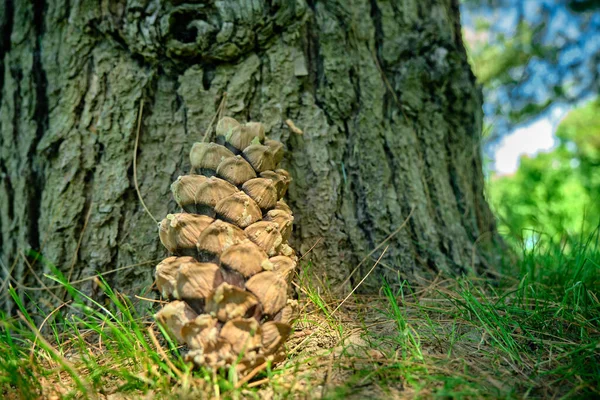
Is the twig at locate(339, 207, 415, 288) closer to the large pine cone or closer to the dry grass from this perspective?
the dry grass

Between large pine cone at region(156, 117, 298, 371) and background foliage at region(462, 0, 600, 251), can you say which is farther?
background foliage at region(462, 0, 600, 251)

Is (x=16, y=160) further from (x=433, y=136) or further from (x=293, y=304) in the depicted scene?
(x=433, y=136)

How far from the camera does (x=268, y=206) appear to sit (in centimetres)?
107

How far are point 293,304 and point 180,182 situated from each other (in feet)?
1.30

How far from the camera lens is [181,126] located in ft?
4.53

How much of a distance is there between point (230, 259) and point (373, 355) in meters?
0.37

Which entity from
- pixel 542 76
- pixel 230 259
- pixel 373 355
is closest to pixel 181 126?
pixel 230 259

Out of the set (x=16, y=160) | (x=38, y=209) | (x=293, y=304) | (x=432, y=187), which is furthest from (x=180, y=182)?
(x=432, y=187)

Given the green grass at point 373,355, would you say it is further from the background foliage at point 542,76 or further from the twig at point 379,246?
the background foliage at point 542,76

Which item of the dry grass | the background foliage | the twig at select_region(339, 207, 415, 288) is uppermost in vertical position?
the background foliage

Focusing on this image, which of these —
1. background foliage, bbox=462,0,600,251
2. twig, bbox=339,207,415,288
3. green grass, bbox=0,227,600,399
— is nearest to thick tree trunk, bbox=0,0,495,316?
twig, bbox=339,207,415,288

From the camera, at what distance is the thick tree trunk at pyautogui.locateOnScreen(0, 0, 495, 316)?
134cm

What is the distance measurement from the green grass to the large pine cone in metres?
0.06

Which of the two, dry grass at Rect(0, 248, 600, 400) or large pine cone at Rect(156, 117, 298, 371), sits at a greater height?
large pine cone at Rect(156, 117, 298, 371)
